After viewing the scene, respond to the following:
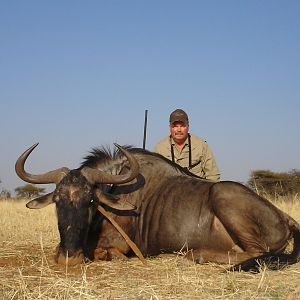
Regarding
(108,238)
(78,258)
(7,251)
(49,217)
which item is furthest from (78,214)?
(49,217)

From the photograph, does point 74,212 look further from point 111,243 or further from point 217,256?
point 217,256

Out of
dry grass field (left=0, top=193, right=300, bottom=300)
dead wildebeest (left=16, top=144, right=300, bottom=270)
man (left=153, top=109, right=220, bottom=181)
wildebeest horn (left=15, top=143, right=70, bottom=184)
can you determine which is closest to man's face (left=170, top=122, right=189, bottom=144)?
man (left=153, top=109, right=220, bottom=181)

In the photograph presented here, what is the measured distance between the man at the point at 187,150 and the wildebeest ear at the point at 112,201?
2213 mm

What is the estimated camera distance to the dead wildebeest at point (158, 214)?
5.07m

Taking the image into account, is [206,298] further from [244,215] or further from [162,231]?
[162,231]

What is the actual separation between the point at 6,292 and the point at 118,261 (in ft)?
6.61

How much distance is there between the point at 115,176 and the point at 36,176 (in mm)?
839

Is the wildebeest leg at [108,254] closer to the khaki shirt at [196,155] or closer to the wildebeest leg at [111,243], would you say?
the wildebeest leg at [111,243]

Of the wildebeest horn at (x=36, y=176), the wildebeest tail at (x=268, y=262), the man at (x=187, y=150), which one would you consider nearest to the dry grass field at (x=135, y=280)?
the wildebeest tail at (x=268, y=262)

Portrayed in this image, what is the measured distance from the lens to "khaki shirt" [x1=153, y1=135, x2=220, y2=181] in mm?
7707

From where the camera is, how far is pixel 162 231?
225 inches

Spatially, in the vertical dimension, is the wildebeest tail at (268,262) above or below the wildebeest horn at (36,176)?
below

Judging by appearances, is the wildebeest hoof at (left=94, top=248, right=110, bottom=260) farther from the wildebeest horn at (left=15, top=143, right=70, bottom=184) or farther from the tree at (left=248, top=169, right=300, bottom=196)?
the tree at (left=248, top=169, right=300, bottom=196)

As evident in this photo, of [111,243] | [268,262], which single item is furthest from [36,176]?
[268,262]
